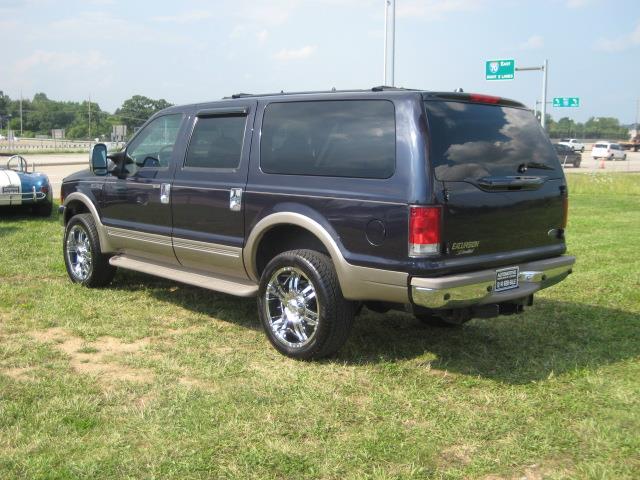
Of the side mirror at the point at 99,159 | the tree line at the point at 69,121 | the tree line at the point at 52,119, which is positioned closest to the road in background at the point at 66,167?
the side mirror at the point at 99,159

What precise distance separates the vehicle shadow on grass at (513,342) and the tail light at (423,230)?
107cm

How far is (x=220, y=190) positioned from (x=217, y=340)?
119 cm

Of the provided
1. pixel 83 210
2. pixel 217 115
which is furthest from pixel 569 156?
pixel 217 115

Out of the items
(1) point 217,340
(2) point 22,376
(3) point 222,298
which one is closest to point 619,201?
(3) point 222,298

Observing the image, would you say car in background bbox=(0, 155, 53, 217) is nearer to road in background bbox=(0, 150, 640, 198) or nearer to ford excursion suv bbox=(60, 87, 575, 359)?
ford excursion suv bbox=(60, 87, 575, 359)

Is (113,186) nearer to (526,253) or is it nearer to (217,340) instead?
(217,340)

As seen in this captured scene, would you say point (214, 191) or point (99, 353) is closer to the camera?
point (99, 353)

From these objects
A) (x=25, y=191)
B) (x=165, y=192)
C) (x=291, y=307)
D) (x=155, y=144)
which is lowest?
(x=291, y=307)

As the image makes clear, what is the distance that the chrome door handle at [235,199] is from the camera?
533 centimetres

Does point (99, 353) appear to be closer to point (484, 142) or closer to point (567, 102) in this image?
point (484, 142)

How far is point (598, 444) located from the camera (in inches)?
143

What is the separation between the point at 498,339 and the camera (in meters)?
5.56

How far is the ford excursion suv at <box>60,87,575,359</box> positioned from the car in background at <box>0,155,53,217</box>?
6131 mm

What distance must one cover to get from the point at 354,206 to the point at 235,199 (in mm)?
1231
